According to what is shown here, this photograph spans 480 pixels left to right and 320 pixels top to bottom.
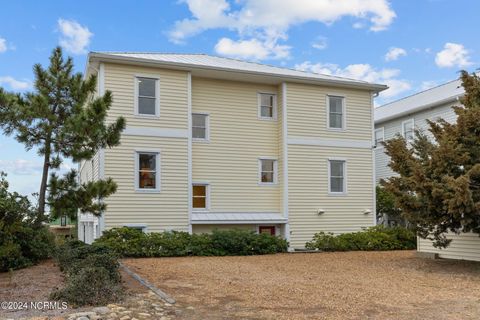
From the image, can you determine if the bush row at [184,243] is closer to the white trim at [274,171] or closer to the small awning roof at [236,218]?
the small awning roof at [236,218]

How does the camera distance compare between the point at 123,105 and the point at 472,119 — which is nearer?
the point at 472,119

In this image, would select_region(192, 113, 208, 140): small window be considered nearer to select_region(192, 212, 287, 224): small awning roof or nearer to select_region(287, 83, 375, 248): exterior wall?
select_region(192, 212, 287, 224): small awning roof

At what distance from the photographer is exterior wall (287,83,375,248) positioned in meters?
20.7

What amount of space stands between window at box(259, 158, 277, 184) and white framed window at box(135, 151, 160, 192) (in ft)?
14.9

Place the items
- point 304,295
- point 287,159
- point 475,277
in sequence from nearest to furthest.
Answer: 1. point 304,295
2. point 475,277
3. point 287,159

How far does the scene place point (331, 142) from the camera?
70.4ft

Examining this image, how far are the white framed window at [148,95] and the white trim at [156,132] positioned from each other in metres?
0.56

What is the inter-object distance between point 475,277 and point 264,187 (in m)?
10.4

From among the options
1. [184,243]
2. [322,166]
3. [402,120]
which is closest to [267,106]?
[322,166]

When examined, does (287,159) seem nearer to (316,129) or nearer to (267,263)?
(316,129)

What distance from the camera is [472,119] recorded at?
11.8 meters

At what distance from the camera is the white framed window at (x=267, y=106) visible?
834 inches

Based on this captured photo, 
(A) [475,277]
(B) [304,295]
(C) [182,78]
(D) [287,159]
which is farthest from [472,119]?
(C) [182,78]

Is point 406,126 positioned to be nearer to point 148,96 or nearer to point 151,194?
point 148,96
